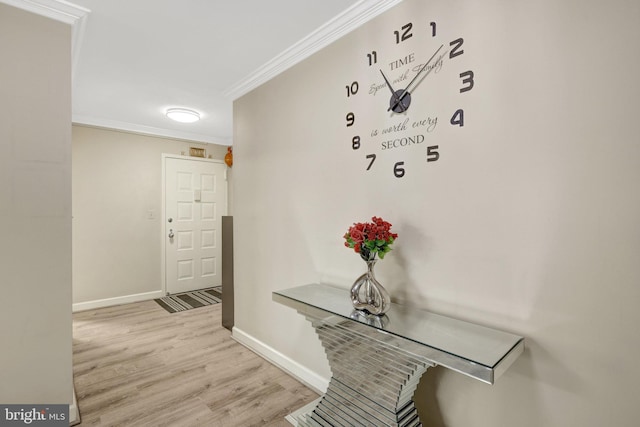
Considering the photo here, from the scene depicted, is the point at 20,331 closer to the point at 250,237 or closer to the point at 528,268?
the point at 250,237

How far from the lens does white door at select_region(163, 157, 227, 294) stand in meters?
4.52

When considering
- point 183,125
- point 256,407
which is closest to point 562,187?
point 256,407

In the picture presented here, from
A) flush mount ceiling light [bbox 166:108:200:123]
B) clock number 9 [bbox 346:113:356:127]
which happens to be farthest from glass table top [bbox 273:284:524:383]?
flush mount ceiling light [bbox 166:108:200:123]

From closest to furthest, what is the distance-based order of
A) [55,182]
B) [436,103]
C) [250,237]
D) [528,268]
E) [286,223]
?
[528,268] → [436,103] → [55,182] → [286,223] → [250,237]

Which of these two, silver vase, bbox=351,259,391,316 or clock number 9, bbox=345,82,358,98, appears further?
clock number 9, bbox=345,82,358,98

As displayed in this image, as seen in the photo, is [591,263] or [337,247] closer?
[591,263]

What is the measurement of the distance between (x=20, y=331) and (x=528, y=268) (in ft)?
8.37

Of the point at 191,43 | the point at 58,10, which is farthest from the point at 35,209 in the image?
the point at 191,43

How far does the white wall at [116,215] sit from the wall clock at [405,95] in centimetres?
352

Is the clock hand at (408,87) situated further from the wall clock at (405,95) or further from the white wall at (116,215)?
the white wall at (116,215)

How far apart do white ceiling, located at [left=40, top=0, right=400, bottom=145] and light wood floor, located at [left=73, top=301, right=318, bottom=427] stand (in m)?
2.38

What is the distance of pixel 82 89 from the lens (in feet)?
9.63

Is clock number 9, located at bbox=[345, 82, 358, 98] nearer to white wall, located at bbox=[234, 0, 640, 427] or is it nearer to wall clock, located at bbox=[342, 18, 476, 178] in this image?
wall clock, located at bbox=[342, 18, 476, 178]

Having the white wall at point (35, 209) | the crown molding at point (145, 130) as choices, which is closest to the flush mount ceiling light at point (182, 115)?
the crown molding at point (145, 130)
